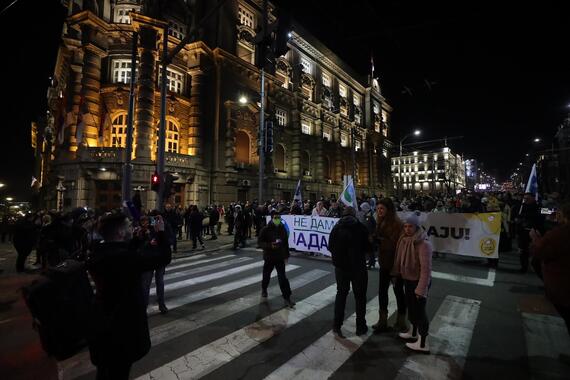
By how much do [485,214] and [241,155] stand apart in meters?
21.6

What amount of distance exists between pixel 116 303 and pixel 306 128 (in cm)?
3491

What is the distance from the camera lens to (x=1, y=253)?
11.9 metres

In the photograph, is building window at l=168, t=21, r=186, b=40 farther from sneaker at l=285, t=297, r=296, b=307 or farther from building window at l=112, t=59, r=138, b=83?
sneaker at l=285, t=297, r=296, b=307

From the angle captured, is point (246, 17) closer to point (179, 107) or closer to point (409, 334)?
point (179, 107)

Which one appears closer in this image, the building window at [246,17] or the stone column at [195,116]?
the stone column at [195,116]

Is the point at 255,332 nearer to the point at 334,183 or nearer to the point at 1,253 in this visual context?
the point at 1,253

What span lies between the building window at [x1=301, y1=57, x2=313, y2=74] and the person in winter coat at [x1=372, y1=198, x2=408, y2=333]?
113 feet

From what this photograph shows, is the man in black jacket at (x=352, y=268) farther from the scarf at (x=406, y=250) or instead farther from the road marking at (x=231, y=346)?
the road marking at (x=231, y=346)

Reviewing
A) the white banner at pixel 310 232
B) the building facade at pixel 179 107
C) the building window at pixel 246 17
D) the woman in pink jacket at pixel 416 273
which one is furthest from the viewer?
the building window at pixel 246 17

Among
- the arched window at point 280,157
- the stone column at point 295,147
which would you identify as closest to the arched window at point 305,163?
the stone column at point 295,147

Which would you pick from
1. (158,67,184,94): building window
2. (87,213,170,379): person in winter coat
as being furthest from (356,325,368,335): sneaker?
(158,67,184,94): building window

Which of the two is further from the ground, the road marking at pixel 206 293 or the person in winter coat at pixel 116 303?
the person in winter coat at pixel 116 303

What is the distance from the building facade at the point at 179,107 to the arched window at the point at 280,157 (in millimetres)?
124

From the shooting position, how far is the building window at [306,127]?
115 ft
